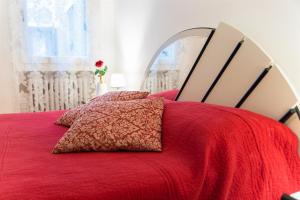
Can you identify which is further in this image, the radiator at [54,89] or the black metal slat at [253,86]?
the radiator at [54,89]

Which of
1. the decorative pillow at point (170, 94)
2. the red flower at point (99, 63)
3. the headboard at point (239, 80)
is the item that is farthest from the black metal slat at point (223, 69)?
the red flower at point (99, 63)

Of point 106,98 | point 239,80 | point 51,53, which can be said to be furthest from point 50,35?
point 239,80

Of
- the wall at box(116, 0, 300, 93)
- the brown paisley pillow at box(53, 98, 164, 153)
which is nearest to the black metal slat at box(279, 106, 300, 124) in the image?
the wall at box(116, 0, 300, 93)

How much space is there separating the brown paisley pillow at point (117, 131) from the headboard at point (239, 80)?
0.46 meters

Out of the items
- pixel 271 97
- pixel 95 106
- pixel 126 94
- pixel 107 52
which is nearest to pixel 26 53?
pixel 107 52

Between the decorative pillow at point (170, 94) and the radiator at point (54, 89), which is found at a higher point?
the decorative pillow at point (170, 94)

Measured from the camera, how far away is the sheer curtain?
133 inches

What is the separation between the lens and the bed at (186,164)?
1.03 meters

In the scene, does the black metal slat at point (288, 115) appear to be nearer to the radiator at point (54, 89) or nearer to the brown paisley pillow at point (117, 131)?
the brown paisley pillow at point (117, 131)

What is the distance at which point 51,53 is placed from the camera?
3559 mm

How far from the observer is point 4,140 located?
162 cm

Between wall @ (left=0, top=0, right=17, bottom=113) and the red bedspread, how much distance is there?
207 cm

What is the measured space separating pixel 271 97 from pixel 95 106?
92cm

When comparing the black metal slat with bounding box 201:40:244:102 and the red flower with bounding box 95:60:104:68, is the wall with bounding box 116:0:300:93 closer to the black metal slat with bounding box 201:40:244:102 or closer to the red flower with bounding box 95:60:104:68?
the black metal slat with bounding box 201:40:244:102
